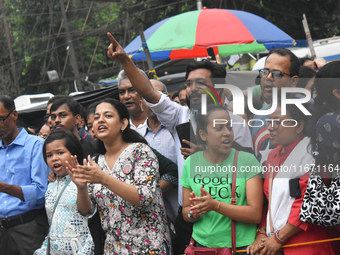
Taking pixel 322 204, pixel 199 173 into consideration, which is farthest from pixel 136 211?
pixel 322 204

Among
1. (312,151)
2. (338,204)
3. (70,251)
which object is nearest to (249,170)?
(312,151)

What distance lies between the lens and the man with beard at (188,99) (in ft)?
11.7

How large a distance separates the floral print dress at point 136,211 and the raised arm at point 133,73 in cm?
40

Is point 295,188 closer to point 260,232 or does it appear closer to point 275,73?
point 260,232

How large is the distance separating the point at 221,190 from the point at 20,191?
77.7 inches

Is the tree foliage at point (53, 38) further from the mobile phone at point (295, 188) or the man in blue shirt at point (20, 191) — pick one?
the mobile phone at point (295, 188)

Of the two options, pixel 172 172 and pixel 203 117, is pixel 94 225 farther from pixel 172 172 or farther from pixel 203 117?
pixel 203 117

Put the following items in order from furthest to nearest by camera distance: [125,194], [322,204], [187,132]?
[187,132] → [125,194] → [322,204]

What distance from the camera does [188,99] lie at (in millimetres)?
3949

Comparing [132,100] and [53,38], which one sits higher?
[132,100]

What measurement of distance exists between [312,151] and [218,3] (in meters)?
14.9

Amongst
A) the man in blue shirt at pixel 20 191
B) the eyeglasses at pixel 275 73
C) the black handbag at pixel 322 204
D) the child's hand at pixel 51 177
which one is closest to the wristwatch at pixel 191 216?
the black handbag at pixel 322 204

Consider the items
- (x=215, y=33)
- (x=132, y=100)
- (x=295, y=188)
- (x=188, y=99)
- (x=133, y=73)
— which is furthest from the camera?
(x=215, y=33)

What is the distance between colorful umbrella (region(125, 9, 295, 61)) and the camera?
6.74 metres
